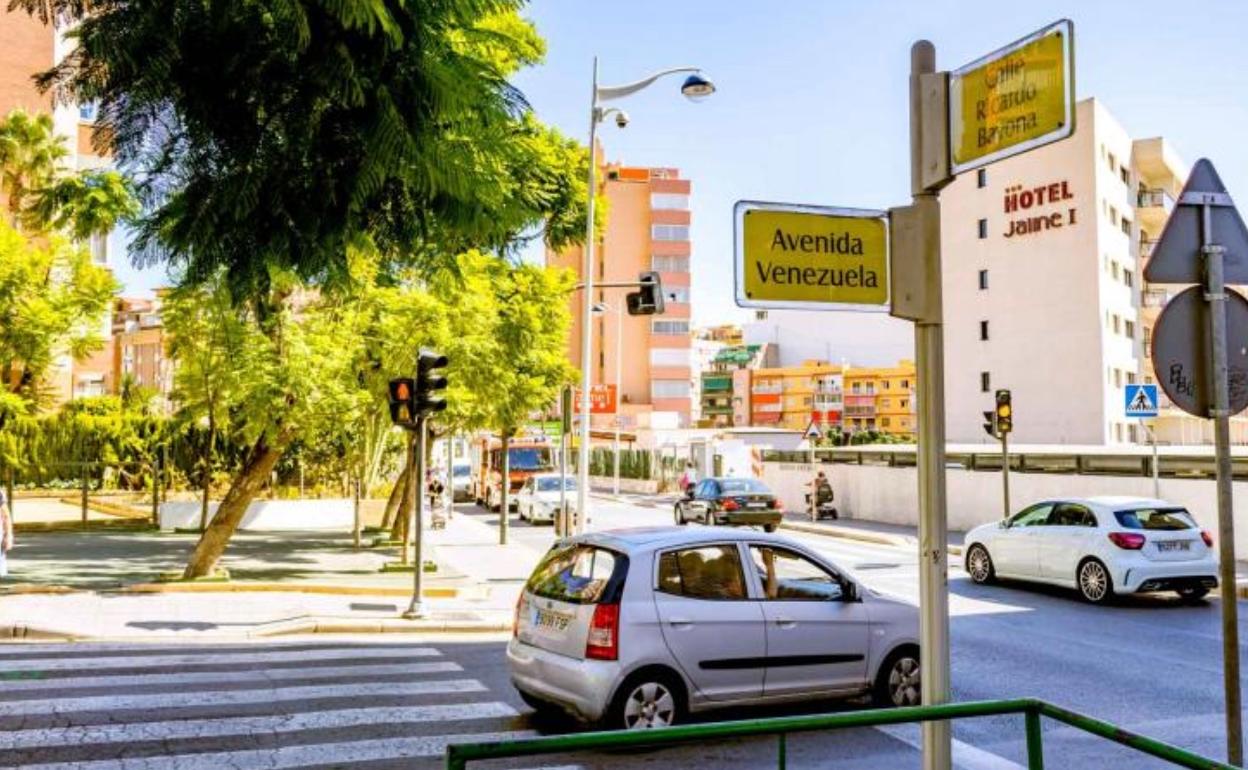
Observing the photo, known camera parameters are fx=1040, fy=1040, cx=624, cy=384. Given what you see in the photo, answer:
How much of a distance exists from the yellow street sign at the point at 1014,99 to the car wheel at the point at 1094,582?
12.6 m

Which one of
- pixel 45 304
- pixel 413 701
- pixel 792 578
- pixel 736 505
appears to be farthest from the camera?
pixel 736 505

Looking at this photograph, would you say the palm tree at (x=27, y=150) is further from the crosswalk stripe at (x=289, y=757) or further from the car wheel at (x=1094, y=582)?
the car wheel at (x=1094, y=582)

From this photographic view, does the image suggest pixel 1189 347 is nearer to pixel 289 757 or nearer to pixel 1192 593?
pixel 289 757

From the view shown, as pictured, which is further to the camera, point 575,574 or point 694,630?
point 575,574

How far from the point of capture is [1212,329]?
4.50 m

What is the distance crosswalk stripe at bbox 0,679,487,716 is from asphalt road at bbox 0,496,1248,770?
0.06ft

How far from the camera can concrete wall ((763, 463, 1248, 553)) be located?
21.5 meters

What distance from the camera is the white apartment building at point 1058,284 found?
5041 cm

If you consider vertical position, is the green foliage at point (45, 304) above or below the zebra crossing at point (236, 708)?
above

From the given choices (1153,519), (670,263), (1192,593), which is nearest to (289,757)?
(1153,519)

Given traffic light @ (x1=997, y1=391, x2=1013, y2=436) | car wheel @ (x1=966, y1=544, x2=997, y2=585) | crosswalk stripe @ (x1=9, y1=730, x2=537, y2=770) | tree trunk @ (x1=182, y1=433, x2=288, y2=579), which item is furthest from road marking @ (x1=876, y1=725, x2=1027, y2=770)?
traffic light @ (x1=997, y1=391, x2=1013, y2=436)

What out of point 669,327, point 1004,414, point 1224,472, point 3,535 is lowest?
point 3,535

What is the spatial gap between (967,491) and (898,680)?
20.6 metres

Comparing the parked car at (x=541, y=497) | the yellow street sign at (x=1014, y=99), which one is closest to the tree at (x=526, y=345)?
the parked car at (x=541, y=497)
